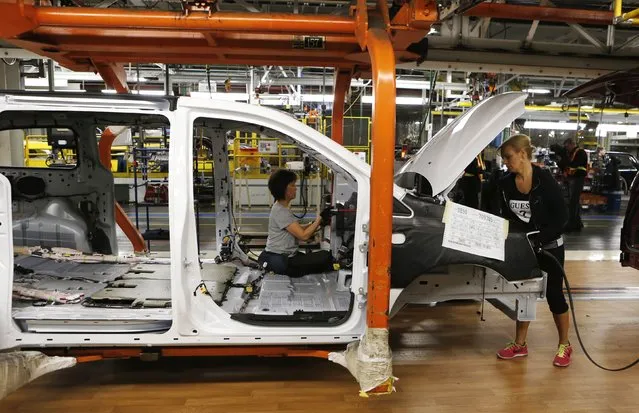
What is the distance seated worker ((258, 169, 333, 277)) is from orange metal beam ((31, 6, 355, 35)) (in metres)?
1.21

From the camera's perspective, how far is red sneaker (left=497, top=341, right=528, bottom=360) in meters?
3.36

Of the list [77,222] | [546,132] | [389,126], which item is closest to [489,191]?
[389,126]

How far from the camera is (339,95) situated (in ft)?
15.8

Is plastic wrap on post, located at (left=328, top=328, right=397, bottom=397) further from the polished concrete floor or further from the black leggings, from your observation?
the black leggings

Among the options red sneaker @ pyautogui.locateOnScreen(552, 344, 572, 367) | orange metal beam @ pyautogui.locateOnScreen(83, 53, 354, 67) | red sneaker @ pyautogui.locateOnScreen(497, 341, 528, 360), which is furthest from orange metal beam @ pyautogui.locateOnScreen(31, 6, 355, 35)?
red sneaker @ pyautogui.locateOnScreen(552, 344, 572, 367)

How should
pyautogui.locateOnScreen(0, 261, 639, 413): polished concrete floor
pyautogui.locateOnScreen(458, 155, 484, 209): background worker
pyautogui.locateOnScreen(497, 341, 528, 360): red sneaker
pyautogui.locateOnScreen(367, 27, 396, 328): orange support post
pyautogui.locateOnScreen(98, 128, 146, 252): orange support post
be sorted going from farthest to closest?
1. pyautogui.locateOnScreen(458, 155, 484, 209): background worker
2. pyautogui.locateOnScreen(98, 128, 146, 252): orange support post
3. pyautogui.locateOnScreen(497, 341, 528, 360): red sneaker
4. pyautogui.locateOnScreen(0, 261, 639, 413): polished concrete floor
5. pyautogui.locateOnScreen(367, 27, 396, 328): orange support post

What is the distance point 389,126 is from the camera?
92.4 inches

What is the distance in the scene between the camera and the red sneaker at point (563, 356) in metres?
3.24

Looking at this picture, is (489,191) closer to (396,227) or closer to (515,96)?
(515,96)

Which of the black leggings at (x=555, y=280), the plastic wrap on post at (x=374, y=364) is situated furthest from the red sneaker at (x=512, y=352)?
the plastic wrap on post at (x=374, y=364)

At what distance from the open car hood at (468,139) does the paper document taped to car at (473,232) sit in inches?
8.4

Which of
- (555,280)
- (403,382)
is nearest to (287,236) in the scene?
(403,382)

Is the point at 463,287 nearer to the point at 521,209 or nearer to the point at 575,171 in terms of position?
the point at 521,209

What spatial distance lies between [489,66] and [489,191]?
87.6 inches
